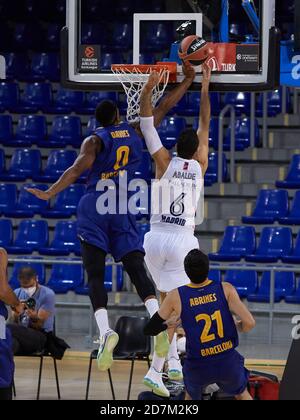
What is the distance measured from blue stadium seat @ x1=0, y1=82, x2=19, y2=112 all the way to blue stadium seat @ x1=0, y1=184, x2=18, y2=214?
2186 mm

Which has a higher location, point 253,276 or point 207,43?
point 207,43

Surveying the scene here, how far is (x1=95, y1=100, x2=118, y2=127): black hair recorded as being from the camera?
8.68 metres

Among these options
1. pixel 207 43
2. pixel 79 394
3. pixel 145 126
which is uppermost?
pixel 207 43

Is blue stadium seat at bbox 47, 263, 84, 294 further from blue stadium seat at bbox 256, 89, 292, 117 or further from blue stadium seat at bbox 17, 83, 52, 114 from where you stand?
blue stadium seat at bbox 256, 89, 292, 117

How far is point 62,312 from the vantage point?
14156mm

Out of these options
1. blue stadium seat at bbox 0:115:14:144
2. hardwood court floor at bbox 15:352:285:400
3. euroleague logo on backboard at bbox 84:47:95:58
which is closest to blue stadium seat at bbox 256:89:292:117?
blue stadium seat at bbox 0:115:14:144

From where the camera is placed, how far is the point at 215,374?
8.18 meters

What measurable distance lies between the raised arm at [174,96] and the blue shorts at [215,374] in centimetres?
198

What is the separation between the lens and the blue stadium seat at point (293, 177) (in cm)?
1536

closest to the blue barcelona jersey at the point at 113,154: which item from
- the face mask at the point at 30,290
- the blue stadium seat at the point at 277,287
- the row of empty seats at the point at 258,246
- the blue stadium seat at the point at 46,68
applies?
the face mask at the point at 30,290

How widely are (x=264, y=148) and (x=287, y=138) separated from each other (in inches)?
17.6

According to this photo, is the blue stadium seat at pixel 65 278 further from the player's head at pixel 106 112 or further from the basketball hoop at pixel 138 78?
the player's head at pixel 106 112

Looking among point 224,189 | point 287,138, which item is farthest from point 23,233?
point 287,138

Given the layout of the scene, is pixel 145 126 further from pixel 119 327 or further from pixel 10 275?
pixel 10 275
